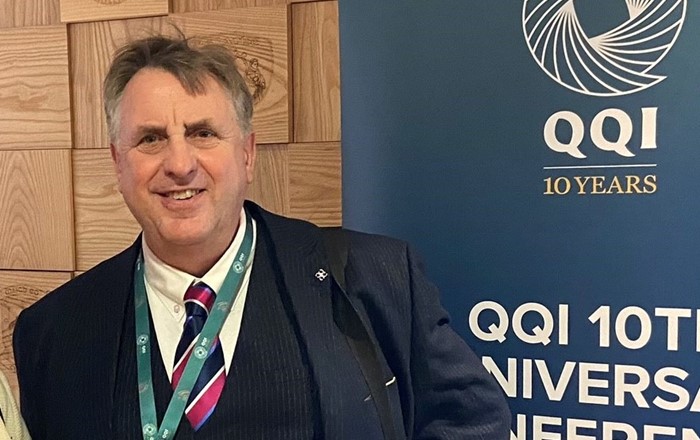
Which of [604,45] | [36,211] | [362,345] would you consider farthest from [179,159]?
[36,211]

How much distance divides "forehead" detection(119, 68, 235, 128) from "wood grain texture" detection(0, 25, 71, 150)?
95 cm

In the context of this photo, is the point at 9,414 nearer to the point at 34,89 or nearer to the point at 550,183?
the point at 550,183

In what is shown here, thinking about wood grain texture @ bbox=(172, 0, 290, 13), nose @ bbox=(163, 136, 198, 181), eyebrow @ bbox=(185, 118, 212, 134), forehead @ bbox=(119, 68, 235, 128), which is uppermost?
wood grain texture @ bbox=(172, 0, 290, 13)

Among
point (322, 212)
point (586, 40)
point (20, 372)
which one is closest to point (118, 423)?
point (20, 372)

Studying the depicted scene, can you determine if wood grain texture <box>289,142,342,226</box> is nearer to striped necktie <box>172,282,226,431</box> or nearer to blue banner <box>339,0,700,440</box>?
blue banner <box>339,0,700,440</box>

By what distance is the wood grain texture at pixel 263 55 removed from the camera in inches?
78.3

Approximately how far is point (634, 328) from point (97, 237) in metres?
1.51

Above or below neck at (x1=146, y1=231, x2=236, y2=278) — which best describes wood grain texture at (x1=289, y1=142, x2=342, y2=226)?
above

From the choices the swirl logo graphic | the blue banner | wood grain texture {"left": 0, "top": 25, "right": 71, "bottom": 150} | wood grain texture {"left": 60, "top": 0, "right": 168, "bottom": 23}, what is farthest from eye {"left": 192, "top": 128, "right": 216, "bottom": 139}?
wood grain texture {"left": 0, "top": 25, "right": 71, "bottom": 150}

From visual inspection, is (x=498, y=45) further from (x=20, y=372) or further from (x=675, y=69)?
(x=20, y=372)

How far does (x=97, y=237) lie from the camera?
2246 millimetres

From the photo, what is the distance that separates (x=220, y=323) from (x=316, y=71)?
0.83 metres

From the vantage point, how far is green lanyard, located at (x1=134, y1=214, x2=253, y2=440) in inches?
52.8

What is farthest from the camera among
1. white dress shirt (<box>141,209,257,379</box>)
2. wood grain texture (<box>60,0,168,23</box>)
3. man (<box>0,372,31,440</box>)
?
wood grain texture (<box>60,0,168,23</box>)
